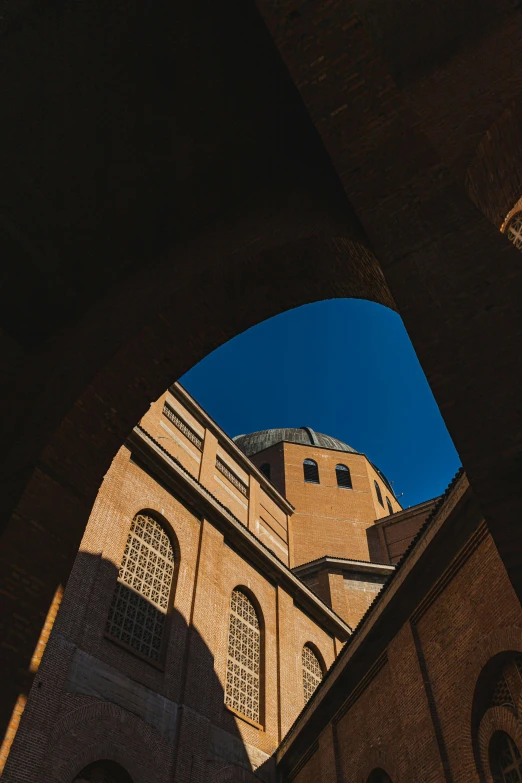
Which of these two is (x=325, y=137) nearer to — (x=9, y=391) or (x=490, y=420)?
(x=490, y=420)

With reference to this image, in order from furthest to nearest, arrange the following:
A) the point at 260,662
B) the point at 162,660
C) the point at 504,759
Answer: the point at 260,662
the point at 162,660
the point at 504,759

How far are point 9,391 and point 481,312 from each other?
5.17 metres

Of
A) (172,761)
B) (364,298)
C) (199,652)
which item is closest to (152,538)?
(199,652)

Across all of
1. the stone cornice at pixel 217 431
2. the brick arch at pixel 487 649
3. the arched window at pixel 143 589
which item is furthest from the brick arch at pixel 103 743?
the stone cornice at pixel 217 431

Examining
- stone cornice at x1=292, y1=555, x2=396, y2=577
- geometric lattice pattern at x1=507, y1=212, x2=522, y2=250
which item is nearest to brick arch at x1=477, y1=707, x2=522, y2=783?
geometric lattice pattern at x1=507, y1=212, x2=522, y2=250

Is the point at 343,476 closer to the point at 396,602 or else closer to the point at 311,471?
the point at 311,471

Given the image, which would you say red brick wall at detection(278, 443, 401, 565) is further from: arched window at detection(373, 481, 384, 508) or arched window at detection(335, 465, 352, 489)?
arched window at detection(373, 481, 384, 508)

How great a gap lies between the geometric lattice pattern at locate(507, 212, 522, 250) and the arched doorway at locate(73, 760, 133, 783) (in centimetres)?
893

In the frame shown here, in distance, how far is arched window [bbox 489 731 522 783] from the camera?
6.32m

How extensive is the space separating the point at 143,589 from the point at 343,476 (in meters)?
17.4

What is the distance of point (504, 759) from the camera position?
654 centimetres

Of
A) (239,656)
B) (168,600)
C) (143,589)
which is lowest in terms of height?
(143,589)

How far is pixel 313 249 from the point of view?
541 centimetres

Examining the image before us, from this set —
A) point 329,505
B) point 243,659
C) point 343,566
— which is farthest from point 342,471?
point 243,659
